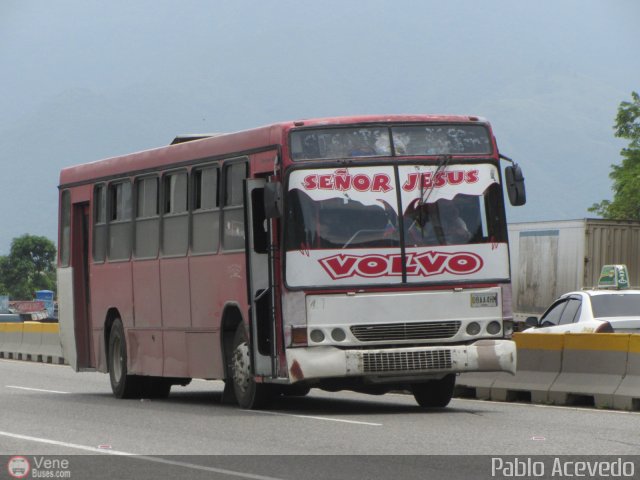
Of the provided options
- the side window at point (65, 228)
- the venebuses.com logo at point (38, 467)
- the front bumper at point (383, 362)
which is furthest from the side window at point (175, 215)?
the venebuses.com logo at point (38, 467)

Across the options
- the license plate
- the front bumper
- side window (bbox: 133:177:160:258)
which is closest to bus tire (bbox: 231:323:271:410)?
the front bumper

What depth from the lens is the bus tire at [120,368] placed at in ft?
69.7

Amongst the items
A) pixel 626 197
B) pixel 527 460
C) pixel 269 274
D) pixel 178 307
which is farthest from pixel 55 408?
pixel 626 197

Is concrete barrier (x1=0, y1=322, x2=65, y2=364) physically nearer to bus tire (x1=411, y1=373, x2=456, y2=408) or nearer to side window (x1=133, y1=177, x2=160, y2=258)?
side window (x1=133, y1=177, x2=160, y2=258)

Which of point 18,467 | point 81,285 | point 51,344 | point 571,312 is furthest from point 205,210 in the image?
point 51,344

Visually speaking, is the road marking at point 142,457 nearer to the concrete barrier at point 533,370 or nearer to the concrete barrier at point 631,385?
the concrete barrier at point 631,385

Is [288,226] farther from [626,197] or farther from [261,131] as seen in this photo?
[626,197]

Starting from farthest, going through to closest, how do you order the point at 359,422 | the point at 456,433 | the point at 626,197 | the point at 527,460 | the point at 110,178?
the point at 626,197 → the point at 110,178 → the point at 359,422 → the point at 456,433 → the point at 527,460

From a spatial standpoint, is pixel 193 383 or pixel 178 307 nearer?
pixel 178 307

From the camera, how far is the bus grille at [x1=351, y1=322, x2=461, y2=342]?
16.4 meters

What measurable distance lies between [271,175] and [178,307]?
10.7ft

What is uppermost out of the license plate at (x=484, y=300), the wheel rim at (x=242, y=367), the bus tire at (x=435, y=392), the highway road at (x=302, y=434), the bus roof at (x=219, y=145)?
the bus roof at (x=219, y=145)

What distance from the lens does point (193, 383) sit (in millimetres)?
27391

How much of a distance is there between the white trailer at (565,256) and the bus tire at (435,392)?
71.8 ft
